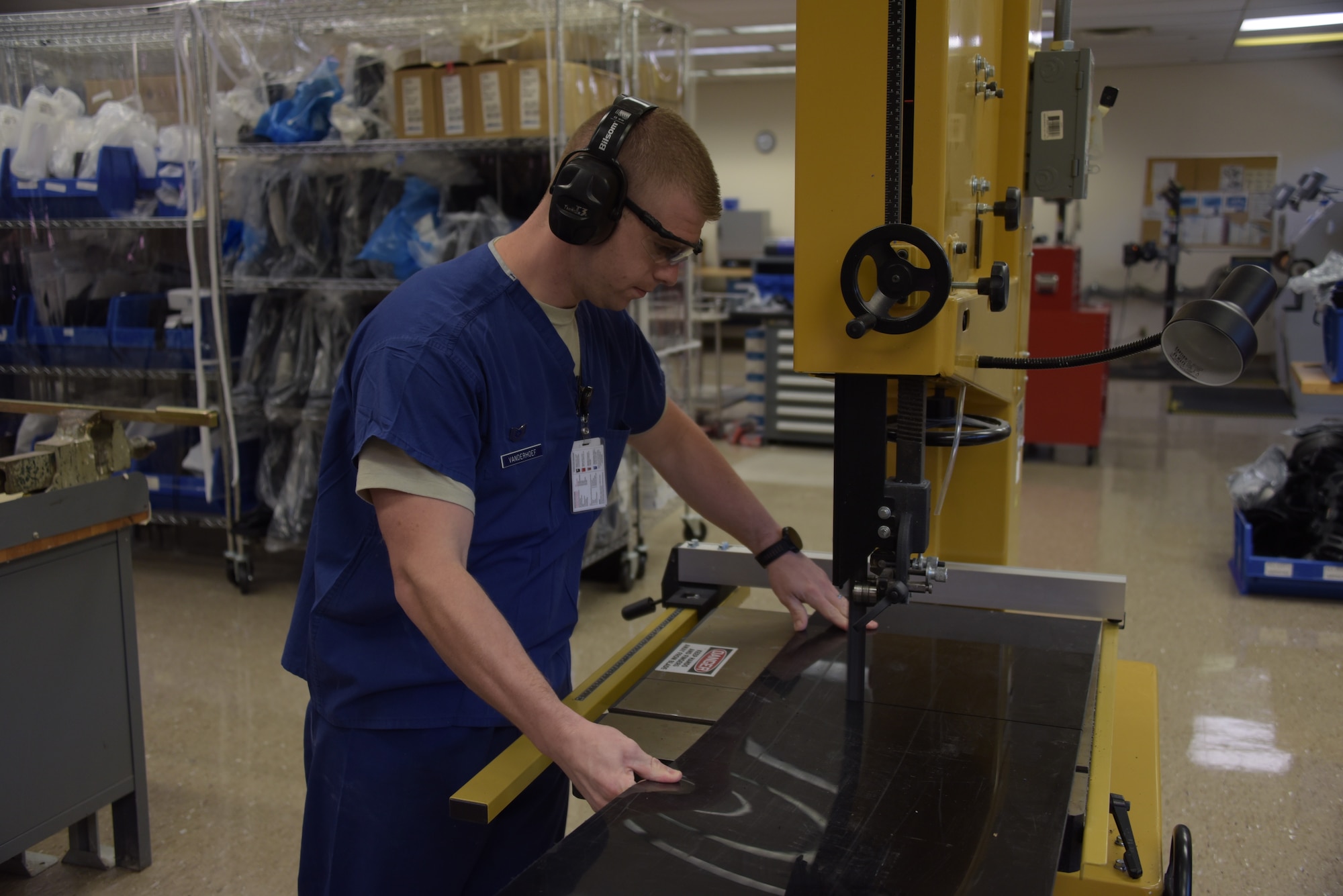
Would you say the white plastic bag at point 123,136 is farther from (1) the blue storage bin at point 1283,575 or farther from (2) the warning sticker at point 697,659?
(1) the blue storage bin at point 1283,575

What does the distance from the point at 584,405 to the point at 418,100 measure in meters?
2.48

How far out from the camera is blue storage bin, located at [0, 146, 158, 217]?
3.81 metres

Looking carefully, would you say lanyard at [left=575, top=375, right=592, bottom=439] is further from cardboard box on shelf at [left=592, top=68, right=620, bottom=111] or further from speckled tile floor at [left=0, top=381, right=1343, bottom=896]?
cardboard box on shelf at [left=592, top=68, right=620, bottom=111]

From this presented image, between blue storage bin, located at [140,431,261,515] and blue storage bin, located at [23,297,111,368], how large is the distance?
0.44m

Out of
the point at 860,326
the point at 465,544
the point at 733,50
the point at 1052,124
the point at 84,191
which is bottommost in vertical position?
the point at 465,544

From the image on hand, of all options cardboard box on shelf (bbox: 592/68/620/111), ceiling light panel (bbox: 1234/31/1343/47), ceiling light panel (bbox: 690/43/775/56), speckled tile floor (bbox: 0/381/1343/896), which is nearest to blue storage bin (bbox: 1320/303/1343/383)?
speckled tile floor (bbox: 0/381/1343/896)

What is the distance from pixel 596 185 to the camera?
3.86 feet

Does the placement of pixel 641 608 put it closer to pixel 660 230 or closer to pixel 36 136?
pixel 660 230

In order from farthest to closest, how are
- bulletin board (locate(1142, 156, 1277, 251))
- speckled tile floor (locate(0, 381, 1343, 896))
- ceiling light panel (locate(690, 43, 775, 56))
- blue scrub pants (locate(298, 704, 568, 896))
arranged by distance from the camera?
bulletin board (locate(1142, 156, 1277, 251)), ceiling light panel (locate(690, 43, 775, 56)), speckled tile floor (locate(0, 381, 1343, 896)), blue scrub pants (locate(298, 704, 568, 896))

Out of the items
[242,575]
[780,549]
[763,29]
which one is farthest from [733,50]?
[780,549]

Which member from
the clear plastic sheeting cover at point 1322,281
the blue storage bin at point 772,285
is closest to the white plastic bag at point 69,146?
the clear plastic sheeting cover at point 1322,281

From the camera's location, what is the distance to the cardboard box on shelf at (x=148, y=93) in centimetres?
395

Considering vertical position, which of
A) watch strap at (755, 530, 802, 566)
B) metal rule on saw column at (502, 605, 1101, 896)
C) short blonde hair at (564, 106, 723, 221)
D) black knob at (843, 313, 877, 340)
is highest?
short blonde hair at (564, 106, 723, 221)

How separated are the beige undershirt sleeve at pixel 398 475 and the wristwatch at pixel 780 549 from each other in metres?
0.58
